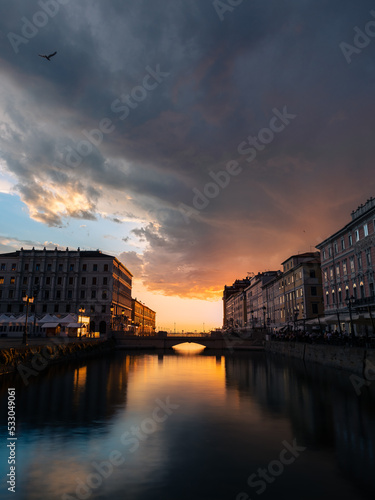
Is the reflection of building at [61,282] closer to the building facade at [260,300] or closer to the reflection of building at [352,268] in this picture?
the building facade at [260,300]

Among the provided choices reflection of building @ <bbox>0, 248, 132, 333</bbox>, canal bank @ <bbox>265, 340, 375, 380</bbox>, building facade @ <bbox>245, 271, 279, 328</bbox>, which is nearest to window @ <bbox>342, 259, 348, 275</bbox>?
canal bank @ <bbox>265, 340, 375, 380</bbox>

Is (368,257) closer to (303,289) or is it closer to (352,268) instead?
(352,268)

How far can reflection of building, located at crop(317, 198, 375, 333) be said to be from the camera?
4600 cm

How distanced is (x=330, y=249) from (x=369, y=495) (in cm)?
5620

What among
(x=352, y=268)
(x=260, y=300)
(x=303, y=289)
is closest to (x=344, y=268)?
(x=352, y=268)

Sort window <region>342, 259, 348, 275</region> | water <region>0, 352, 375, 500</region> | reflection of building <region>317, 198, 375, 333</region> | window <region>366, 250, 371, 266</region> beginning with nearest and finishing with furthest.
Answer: water <region>0, 352, 375, 500</region>
reflection of building <region>317, 198, 375, 333</region>
window <region>366, 250, 371, 266</region>
window <region>342, 259, 348, 275</region>

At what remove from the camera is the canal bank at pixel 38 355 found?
28.5 m

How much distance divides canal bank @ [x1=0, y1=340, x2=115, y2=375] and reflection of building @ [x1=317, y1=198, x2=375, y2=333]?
3087 cm

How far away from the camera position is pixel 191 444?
44.3ft

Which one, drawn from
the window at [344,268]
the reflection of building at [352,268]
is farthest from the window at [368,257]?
the window at [344,268]

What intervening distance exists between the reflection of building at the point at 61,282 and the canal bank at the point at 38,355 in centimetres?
3644

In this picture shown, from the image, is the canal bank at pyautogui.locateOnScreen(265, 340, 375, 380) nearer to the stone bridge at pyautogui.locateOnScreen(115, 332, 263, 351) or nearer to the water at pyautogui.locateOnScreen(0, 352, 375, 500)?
the water at pyautogui.locateOnScreen(0, 352, 375, 500)

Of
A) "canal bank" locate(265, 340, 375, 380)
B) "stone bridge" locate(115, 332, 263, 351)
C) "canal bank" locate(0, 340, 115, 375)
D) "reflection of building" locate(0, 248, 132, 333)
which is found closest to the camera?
"canal bank" locate(0, 340, 115, 375)

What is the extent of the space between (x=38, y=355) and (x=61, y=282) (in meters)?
62.2
